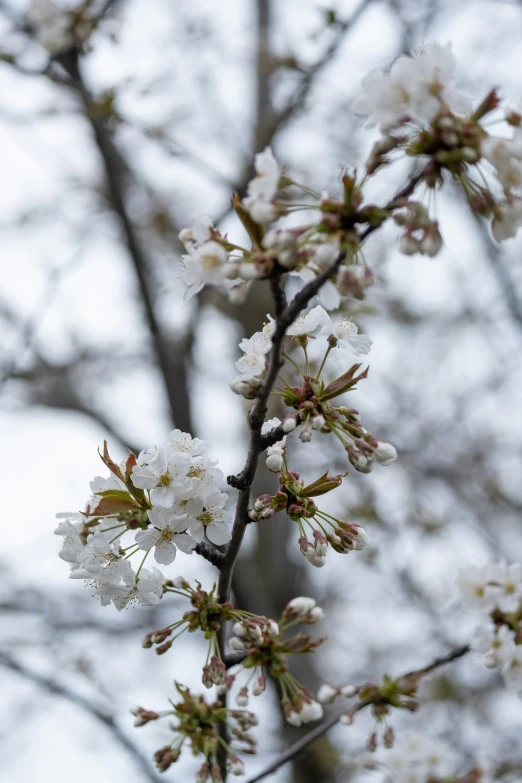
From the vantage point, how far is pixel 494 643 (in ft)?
6.22

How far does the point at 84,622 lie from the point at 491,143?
17.8 ft

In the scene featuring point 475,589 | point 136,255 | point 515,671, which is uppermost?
point 136,255


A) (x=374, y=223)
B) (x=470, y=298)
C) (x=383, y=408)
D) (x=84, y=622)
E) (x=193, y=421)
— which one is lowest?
(x=374, y=223)

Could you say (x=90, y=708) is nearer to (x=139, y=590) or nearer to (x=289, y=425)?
(x=139, y=590)

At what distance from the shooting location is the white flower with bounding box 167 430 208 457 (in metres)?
1.68

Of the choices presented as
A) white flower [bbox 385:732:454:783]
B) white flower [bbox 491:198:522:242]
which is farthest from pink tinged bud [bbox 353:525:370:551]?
white flower [bbox 385:732:454:783]

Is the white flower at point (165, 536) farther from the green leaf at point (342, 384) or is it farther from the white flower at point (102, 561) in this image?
the green leaf at point (342, 384)

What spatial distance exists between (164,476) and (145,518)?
153 mm

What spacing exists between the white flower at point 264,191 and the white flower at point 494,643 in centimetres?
127

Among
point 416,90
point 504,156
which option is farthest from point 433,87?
point 504,156

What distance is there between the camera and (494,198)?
1.42 metres

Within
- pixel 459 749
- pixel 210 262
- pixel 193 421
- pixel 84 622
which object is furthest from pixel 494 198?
pixel 84 622

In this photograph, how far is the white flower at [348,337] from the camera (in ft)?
5.71

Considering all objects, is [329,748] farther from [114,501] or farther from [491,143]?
[491,143]
